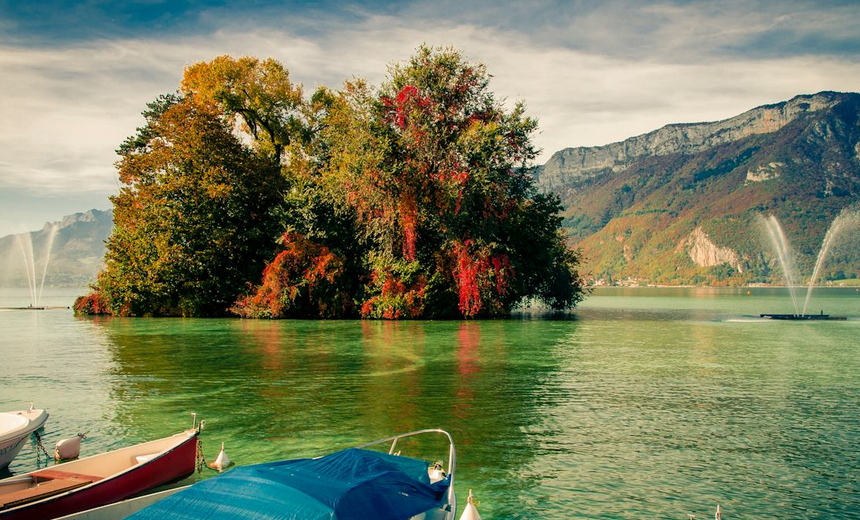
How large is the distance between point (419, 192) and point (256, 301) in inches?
627

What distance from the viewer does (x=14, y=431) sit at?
12.3 m

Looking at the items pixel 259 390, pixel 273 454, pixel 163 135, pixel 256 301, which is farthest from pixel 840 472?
pixel 163 135

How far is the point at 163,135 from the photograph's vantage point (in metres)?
53.9

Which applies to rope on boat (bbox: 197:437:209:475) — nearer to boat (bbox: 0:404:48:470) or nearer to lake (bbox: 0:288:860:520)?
lake (bbox: 0:288:860:520)

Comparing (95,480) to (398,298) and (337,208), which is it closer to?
(398,298)

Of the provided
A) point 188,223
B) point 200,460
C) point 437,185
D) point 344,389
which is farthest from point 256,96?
point 200,460

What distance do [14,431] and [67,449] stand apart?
1.21 m

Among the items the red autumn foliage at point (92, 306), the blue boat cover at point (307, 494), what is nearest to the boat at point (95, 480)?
the blue boat cover at point (307, 494)

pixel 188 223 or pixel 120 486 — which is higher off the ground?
pixel 188 223

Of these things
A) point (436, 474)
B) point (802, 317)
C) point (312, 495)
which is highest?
point (312, 495)

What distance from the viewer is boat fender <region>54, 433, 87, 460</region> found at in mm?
13156

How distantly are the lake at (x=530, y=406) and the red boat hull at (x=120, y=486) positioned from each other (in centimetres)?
179

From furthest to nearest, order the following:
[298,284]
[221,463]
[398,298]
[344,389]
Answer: [298,284] < [398,298] < [344,389] < [221,463]

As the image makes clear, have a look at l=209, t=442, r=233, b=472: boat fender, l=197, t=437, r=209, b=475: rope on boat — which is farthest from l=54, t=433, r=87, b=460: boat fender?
l=209, t=442, r=233, b=472: boat fender
